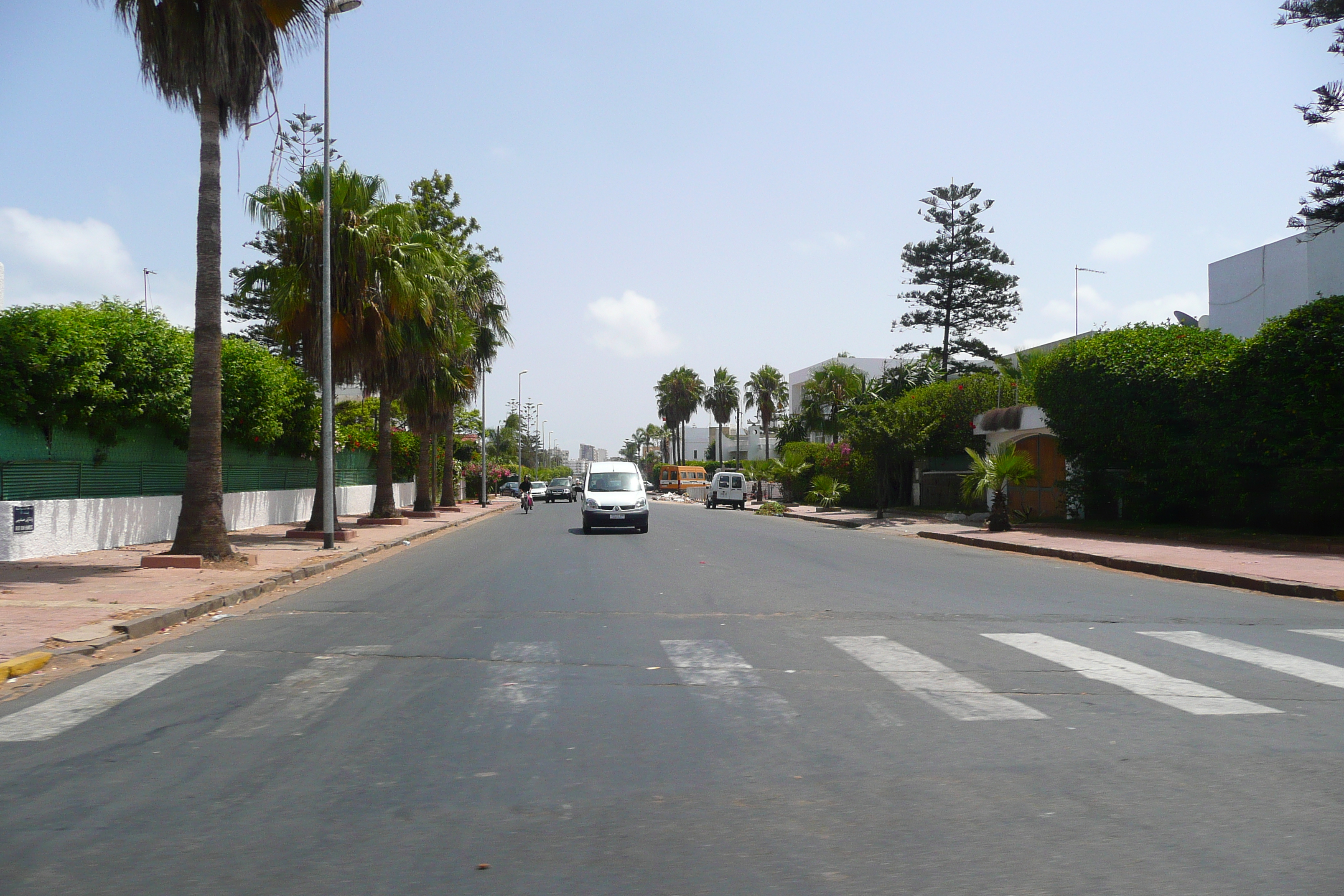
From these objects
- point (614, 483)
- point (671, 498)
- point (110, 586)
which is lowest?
point (671, 498)

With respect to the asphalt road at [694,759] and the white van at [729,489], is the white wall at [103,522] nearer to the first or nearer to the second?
the asphalt road at [694,759]

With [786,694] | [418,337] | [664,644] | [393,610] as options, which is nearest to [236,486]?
[418,337]

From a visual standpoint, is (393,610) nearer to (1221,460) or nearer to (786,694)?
(786,694)

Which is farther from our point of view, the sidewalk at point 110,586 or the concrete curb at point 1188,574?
the concrete curb at point 1188,574

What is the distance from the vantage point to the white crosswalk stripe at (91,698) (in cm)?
616

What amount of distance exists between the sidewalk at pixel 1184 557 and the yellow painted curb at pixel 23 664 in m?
14.3

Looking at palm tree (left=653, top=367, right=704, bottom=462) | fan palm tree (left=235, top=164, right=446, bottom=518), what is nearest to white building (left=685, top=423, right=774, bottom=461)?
palm tree (left=653, top=367, right=704, bottom=462)

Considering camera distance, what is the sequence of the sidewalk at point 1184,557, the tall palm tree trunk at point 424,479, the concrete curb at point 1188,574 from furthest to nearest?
the tall palm tree trunk at point 424,479
the sidewalk at point 1184,557
the concrete curb at point 1188,574

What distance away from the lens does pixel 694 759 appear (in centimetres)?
538

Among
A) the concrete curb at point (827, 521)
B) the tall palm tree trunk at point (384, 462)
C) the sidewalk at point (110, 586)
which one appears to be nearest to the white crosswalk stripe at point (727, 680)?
the sidewalk at point (110, 586)

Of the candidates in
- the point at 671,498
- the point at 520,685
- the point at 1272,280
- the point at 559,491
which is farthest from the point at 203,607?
the point at 671,498

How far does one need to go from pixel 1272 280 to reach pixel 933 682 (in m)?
33.6

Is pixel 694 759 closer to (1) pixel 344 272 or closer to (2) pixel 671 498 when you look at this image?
(1) pixel 344 272

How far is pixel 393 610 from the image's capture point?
1179cm
